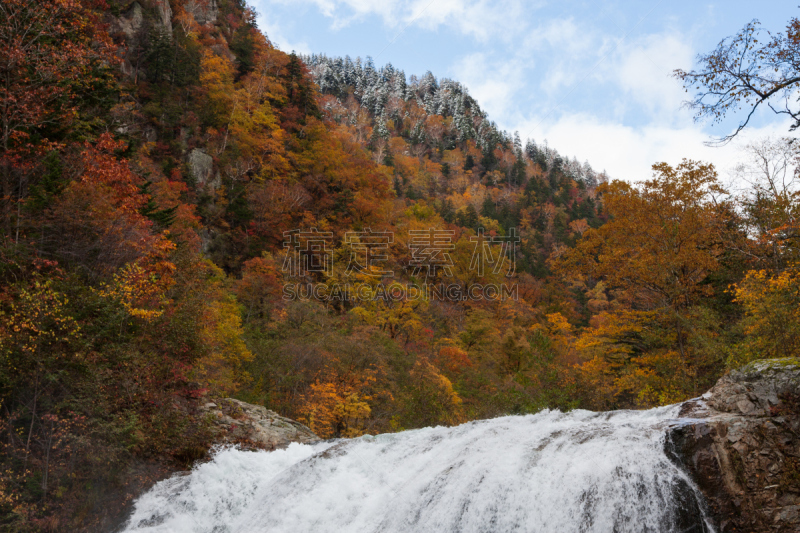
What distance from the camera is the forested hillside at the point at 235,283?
9.34 meters

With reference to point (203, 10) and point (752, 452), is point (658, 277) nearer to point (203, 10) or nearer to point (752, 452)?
point (752, 452)

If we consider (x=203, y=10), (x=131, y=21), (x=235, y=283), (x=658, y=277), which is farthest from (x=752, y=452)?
(x=203, y=10)

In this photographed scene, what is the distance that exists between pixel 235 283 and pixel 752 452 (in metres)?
23.5

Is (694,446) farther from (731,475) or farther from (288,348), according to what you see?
(288,348)

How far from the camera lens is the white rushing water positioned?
20.5 ft

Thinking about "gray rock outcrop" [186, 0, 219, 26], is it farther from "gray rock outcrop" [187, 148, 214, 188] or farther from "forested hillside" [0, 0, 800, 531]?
"gray rock outcrop" [187, 148, 214, 188]

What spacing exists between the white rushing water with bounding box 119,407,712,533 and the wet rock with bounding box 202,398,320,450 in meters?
→ 0.72

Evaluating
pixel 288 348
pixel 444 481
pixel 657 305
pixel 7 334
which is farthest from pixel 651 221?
pixel 7 334

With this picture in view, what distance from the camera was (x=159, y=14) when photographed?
33.9 m

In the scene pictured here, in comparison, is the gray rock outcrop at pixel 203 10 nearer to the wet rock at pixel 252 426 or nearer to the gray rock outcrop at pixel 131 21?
the gray rock outcrop at pixel 131 21

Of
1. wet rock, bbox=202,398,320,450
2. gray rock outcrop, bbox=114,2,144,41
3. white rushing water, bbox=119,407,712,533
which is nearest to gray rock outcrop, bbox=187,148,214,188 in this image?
gray rock outcrop, bbox=114,2,144,41

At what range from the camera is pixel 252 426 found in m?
12.8

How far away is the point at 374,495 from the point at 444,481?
5.57 feet

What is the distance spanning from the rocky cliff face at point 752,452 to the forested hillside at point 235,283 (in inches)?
173
